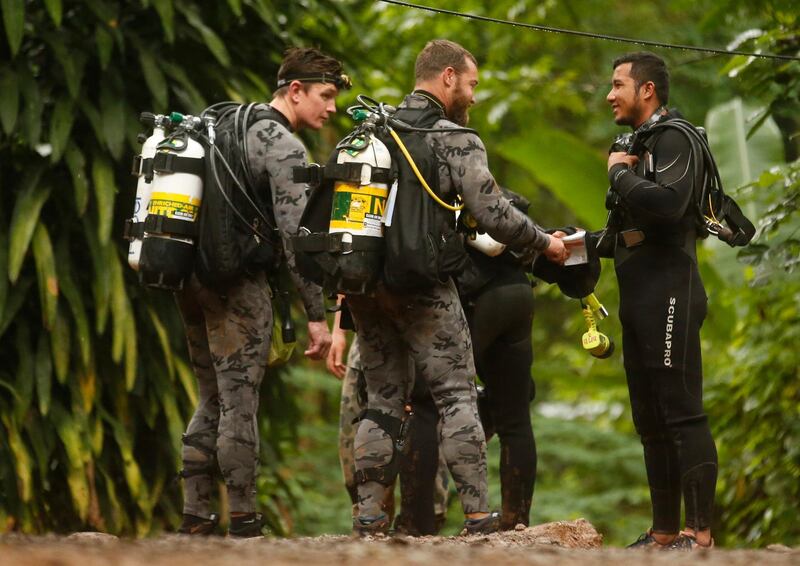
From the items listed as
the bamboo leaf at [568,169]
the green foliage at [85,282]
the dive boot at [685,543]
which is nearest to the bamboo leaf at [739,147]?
the bamboo leaf at [568,169]

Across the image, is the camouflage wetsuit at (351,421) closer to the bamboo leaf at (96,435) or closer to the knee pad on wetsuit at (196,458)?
the knee pad on wetsuit at (196,458)

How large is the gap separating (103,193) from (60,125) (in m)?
0.50

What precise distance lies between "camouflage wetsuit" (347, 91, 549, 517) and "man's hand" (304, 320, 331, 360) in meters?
0.39

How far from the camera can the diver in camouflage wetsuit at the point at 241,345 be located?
5562 millimetres

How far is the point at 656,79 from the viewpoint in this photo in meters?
5.61

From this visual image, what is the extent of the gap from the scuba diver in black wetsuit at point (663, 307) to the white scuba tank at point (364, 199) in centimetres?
99

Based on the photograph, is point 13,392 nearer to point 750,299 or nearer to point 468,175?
point 468,175

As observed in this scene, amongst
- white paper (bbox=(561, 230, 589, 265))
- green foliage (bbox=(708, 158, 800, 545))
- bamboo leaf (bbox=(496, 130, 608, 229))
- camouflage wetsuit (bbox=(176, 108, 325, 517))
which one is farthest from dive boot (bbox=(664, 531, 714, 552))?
bamboo leaf (bbox=(496, 130, 608, 229))

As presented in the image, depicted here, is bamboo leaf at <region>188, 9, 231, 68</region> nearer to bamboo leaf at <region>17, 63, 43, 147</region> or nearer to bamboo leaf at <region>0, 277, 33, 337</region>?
bamboo leaf at <region>17, 63, 43, 147</region>

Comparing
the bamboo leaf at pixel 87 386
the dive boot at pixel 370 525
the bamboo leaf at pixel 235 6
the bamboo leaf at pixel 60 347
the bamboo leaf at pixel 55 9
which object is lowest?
the dive boot at pixel 370 525

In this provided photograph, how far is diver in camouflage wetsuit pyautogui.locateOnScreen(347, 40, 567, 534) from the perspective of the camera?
5250 millimetres

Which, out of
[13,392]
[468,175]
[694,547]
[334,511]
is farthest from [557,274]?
[334,511]

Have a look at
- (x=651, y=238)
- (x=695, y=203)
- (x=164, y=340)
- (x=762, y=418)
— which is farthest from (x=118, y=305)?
(x=762, y=418)

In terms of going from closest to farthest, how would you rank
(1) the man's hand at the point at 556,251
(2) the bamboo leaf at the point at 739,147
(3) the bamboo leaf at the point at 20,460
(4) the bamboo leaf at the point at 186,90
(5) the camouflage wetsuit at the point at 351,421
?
(1) the man's hand at the point at 556,251, (5) the camouflage wetsuit at the point at 351,421, (3) the bamboo leaf at the point at 20,460, (4) the bamboo leaf at the point at 186,90, (2) the bamboo leaf at the point at 739,147
